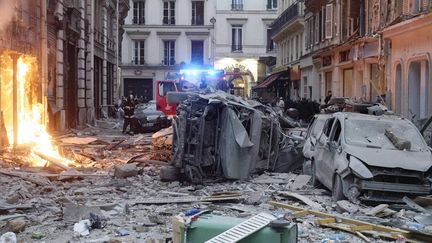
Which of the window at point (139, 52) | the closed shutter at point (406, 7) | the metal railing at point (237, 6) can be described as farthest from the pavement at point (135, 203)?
the metal railing at point (237, 6)

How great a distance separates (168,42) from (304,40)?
73.8ft

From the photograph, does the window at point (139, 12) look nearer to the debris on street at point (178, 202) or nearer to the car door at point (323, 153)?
the debris on street at point (178, 202)

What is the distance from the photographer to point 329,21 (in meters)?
31.0

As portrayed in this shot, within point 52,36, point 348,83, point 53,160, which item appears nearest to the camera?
point 53,160

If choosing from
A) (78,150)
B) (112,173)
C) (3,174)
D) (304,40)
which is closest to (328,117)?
(112,173)

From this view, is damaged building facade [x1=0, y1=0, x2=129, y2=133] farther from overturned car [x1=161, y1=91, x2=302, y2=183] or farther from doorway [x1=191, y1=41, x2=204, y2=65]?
doorway [x1=191, y1=41, x2=204, y2=65]

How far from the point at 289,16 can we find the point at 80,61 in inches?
787

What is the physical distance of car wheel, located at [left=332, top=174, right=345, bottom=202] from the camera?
10.3 metres

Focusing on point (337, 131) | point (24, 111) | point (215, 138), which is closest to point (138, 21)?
point (24, 111)

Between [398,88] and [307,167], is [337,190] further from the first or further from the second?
[398,88]

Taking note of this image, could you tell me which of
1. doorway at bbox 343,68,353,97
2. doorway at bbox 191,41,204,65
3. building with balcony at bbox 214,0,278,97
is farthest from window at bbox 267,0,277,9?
doorway at bbox 343,68,353,97

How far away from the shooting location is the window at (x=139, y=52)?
6006 cm

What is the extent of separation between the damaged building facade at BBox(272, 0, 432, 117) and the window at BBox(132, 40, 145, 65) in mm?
23188

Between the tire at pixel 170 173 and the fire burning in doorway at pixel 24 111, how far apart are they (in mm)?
2771
